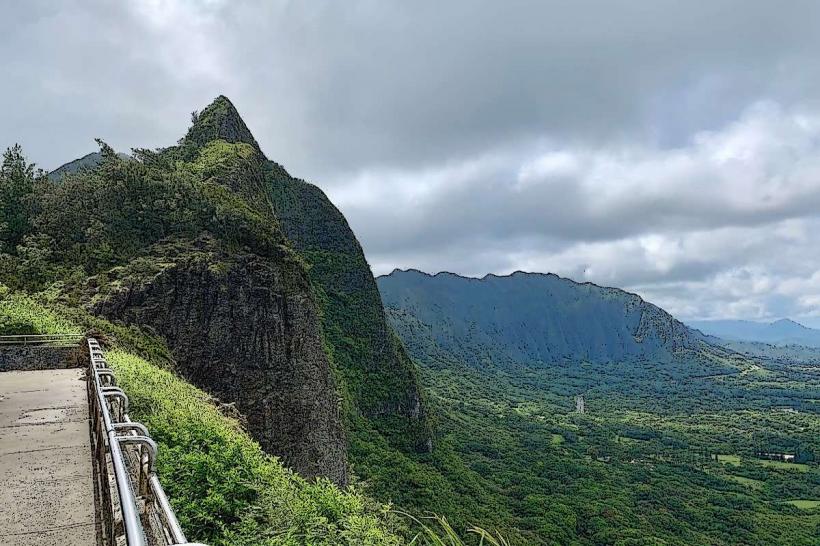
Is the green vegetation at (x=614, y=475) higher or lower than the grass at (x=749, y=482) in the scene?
higher

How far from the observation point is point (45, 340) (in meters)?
15.5

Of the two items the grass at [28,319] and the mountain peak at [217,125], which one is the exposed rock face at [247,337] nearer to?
the grass at [28,319]

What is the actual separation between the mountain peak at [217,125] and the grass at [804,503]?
111 m

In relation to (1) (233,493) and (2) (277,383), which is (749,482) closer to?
(2) (277,383)

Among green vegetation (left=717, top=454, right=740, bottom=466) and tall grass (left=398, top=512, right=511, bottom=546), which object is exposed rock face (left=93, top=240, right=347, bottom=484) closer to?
tall grass (left=398, top=512, right=511, bottom=546)

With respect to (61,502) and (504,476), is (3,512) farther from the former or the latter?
(504,476)

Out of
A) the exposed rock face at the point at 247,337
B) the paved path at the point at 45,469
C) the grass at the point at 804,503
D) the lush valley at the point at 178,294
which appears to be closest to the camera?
the paved path at the point at 45,469

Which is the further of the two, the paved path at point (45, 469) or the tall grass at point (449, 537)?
the paved path at point (45, 469)

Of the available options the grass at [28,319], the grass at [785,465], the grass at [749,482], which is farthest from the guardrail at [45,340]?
the grass at [785,465]

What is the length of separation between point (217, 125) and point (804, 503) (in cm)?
11613

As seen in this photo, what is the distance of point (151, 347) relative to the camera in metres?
21.3

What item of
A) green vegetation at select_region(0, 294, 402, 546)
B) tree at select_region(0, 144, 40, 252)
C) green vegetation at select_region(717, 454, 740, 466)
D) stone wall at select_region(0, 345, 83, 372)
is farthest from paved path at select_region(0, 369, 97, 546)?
green vegetation at select_region(717, 454, 740, 466)

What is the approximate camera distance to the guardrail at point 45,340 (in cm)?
1501

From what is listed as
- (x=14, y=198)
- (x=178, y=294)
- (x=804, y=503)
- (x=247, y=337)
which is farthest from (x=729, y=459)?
(x=14, y=198)
